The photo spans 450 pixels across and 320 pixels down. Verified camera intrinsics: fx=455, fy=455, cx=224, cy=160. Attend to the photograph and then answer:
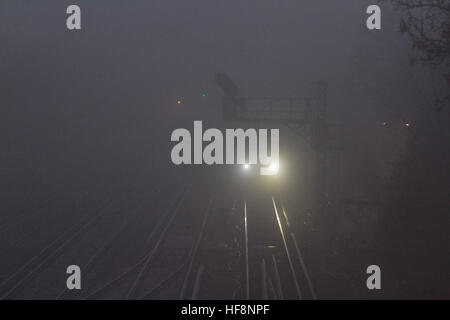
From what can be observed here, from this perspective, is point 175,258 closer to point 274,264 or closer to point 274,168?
point 274,264

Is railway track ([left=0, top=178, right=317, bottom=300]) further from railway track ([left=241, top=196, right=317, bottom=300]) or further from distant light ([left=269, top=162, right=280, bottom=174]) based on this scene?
distant light ([left=269, top=162, right=280, bottom=174])

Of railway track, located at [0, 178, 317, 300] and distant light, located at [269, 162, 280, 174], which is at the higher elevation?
distant light, located at [269, 162, 280, 174]

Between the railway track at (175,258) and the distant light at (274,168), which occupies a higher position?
the distant light at (274,168)

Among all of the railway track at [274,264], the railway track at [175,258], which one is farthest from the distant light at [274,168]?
the railway track at [274,264]

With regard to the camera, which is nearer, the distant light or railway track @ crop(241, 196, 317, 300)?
railway track @ crop(241, 196, 317, 300)

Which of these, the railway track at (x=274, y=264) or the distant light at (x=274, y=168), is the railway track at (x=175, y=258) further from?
the distant light at (x=274, y=168)

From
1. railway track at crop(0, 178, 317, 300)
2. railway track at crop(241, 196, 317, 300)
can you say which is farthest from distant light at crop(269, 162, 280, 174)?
Answer: railway track at crop(241, 196, 317, 300)

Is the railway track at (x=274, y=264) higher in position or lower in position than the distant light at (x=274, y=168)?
lower

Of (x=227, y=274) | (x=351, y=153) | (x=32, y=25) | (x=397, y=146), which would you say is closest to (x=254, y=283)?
(x=227, y=274)

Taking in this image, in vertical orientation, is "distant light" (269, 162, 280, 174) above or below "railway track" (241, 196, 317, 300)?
above

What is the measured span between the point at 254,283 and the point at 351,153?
23.8 m

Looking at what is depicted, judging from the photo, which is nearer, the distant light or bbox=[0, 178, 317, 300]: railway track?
bbox=[0, 178, 317, 300]: railway track

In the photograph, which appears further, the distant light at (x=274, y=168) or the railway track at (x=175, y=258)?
the distant light at (x=274, y=168)
